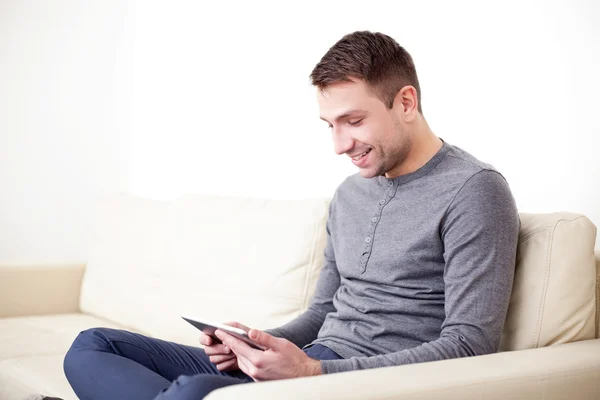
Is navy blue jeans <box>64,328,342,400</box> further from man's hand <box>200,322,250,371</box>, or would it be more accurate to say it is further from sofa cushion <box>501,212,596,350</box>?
sofa cushion <box>501,212,596,350</box>

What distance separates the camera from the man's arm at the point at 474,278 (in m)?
1.39

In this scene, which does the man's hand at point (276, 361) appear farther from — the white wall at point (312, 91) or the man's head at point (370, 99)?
the white wall at point (312, 91)

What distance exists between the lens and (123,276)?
2816 mm

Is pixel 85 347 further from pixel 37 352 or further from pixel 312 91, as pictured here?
pixel 312 91

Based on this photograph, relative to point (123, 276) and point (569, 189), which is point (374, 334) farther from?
point (123, 276)

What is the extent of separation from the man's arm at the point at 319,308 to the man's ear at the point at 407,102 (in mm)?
359

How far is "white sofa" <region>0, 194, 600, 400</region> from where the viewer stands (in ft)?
4.09

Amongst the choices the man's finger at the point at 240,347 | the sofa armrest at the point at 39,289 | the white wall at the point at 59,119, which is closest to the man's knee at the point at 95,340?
the man's finger at the point at 240,347

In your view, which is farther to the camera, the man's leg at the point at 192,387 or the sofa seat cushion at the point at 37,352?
the sofa seat cushion at the point at 37,352

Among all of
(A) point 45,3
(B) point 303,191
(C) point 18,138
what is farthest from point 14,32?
(B) point 303,191

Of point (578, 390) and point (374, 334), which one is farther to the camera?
point (374, 334)

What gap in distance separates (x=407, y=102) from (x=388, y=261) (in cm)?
37

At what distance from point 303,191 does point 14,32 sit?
231 centimetres

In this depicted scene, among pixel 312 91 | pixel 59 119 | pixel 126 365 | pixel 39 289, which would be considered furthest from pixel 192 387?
pixel 59 119
